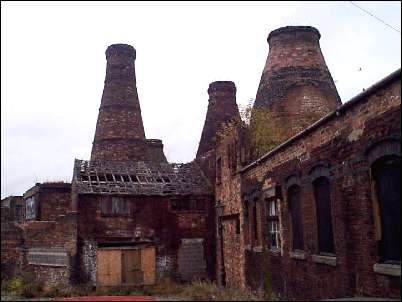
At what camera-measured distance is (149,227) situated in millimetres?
20031

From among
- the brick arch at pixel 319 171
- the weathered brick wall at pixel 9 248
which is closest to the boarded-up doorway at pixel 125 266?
the weathered brick wall at pixel 9 248

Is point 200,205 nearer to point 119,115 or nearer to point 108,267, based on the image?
point 108,267

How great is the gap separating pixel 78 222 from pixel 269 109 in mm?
9430

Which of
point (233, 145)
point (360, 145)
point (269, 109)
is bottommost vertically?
point (360, 145)

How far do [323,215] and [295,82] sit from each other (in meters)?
10.5

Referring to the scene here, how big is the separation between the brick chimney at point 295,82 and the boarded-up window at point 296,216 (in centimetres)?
698

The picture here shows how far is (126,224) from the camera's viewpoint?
64.7 feet

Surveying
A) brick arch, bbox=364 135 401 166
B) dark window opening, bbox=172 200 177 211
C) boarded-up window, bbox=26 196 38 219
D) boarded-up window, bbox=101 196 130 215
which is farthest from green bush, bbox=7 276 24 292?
brick arch, bbox=364 135 401 166

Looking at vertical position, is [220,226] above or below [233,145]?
below

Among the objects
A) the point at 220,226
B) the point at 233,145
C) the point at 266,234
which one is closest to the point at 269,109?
the point at 233,145

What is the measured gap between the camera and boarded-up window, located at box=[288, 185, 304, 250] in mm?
12141

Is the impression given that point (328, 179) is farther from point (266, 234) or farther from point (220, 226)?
point (220, 226)

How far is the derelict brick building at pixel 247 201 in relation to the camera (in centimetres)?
861

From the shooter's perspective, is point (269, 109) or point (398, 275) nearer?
point (398, 275)
